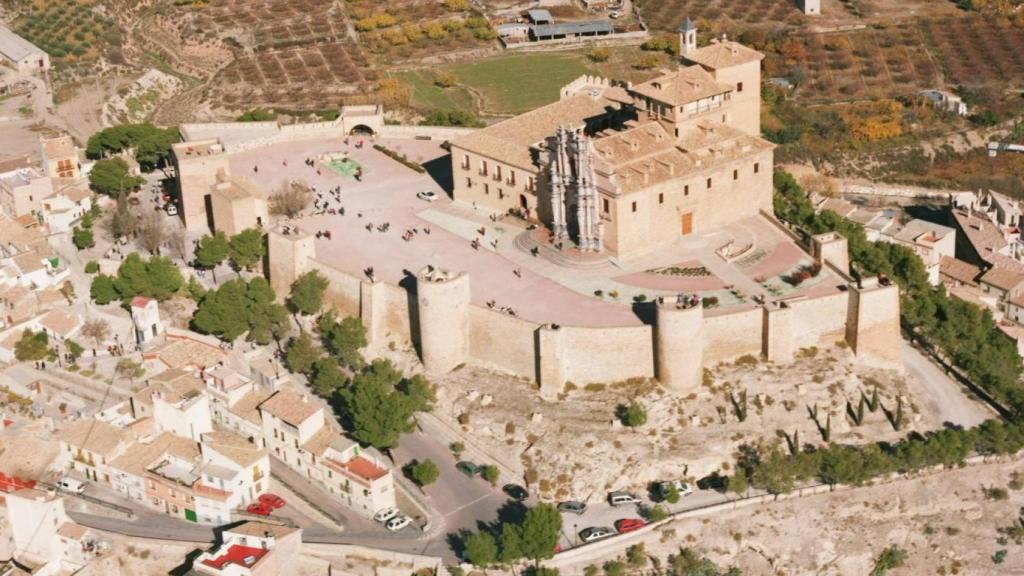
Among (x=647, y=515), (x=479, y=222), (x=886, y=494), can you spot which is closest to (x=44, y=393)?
(x=479, y=222)

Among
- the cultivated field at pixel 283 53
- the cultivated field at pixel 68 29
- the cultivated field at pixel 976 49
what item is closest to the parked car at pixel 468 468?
the cultivated field at pixel 283 53

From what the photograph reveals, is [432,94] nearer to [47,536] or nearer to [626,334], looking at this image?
[626,334]

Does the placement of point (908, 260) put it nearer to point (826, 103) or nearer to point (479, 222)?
point (479, 222)

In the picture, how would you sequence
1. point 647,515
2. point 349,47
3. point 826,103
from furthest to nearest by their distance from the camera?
point 349,47
point 826,103
point 647,515

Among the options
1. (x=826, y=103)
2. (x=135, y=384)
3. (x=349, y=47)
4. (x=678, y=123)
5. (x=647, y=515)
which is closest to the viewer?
(x=647, y=515)

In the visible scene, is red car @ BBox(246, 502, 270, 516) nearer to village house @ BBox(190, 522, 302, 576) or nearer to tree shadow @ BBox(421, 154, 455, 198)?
village house @ BBox(190, 522, 302, 576)

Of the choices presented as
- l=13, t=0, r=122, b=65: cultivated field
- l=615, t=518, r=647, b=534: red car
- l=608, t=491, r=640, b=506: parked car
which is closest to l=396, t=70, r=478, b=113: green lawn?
l=13, t=0, r=122, b=65: cultivated field

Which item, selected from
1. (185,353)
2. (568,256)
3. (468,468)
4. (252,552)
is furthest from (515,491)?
(185,353)

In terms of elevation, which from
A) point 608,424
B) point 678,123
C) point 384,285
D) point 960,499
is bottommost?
point 960,499
